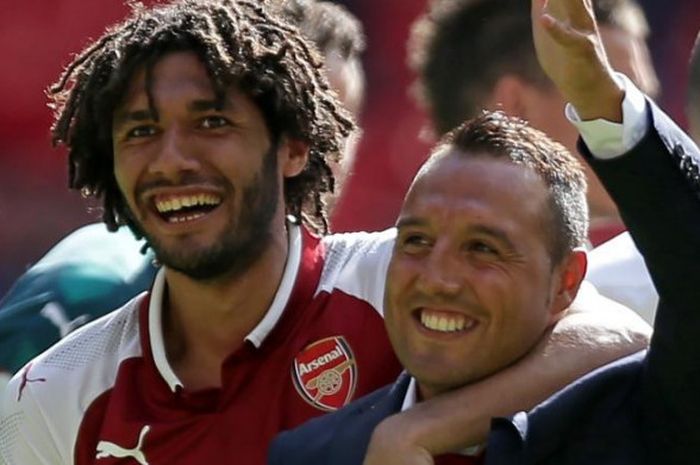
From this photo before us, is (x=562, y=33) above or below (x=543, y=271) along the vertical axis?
above

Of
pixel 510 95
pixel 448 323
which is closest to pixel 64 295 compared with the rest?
pixel 510 95

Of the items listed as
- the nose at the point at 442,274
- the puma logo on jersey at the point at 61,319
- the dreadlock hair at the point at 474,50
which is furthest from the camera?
the dreadlock hair at the point at 474,50

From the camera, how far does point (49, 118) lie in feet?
21.6

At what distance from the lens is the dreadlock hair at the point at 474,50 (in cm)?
483

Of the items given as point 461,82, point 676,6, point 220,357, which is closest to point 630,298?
point 220,357

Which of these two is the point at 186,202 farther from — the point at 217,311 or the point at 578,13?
the point at 578,13

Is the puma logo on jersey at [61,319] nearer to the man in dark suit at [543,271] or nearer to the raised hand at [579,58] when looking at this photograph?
the man in dark suit at [543,271]

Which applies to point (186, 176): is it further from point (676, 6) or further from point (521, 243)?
point (676, 6)

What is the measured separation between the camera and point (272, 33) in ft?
12.9

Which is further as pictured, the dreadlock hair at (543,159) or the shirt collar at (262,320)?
the shirt collar at (262,320)

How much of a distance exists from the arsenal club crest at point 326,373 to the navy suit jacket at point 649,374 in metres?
0.53

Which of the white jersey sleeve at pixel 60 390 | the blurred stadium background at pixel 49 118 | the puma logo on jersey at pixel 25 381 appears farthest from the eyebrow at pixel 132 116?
the blurred stadium background at pixel 49 118

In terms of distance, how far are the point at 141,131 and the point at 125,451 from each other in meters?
0.61

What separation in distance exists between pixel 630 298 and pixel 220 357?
2.69 feet
